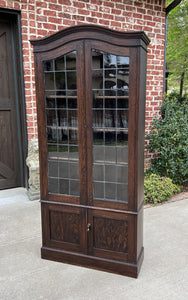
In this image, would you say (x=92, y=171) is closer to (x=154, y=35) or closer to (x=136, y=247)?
(x=136, y=247)

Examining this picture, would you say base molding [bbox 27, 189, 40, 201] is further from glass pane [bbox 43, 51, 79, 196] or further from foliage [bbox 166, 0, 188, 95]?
foliage [bbox 166, 0, 188, 95]

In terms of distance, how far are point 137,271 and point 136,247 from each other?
0.21 meters

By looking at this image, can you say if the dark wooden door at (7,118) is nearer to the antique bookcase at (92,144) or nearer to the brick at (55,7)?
the brick at (55,7)

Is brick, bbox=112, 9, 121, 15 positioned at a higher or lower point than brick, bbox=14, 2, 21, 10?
higher

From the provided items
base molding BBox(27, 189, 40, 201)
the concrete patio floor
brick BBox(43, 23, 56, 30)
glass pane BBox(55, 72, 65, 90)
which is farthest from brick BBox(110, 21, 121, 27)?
the concrete patio floor

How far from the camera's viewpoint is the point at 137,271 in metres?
2.37

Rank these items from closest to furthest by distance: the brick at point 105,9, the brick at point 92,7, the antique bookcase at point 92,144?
the antique bookcase at point 92,144, the brick at point 92,7, the brick at point 105,9

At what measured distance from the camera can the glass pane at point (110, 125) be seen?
2234 millimetres

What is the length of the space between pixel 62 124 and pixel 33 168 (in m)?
1.81

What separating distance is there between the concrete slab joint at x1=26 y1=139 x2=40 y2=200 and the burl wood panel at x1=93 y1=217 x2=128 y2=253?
190 centimetres

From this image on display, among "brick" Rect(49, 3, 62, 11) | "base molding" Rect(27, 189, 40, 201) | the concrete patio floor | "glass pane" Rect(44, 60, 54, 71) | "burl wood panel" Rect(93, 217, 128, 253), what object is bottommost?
the concrete patio floor

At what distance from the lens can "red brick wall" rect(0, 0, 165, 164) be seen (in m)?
3.91

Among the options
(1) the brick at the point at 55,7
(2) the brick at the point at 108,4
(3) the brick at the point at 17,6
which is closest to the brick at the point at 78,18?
(1) the brick at the point at 55,7

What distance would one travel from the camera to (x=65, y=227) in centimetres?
263
